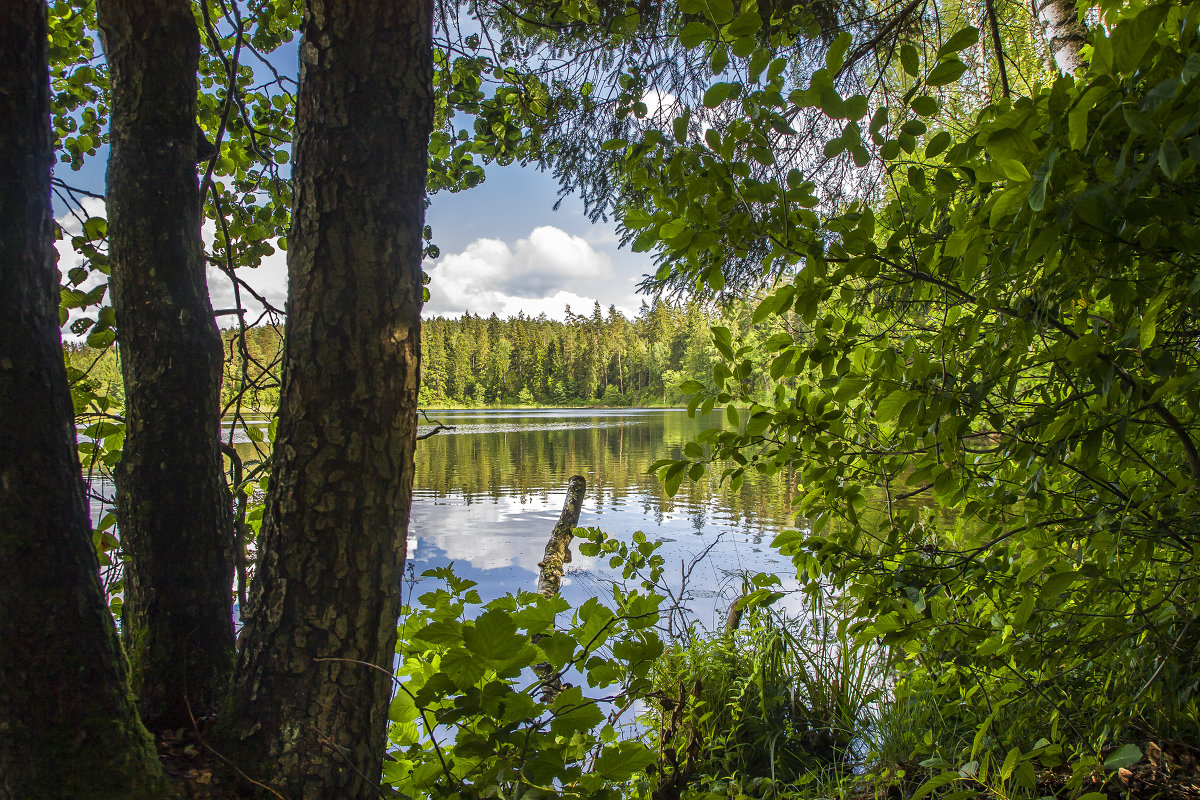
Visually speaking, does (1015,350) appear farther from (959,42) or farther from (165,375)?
(165,375)

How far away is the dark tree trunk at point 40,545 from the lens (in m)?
0.83

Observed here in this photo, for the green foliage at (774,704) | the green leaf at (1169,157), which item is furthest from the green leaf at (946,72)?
the green foliage at (774,704)

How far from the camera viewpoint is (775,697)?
10.4 feet

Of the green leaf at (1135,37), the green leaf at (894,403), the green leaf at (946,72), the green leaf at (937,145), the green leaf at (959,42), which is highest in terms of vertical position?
the green leaf at (959,42)

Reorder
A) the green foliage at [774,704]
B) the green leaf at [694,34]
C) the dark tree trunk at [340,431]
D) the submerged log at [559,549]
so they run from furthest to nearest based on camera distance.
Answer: the submerged log at [559,549] < the green foliage at [774,704] < the dark tree trunk at [340,431] < the green leaf at [694,34]

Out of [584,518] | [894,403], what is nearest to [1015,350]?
[894,403]

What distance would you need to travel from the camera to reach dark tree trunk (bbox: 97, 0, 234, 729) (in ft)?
4.09

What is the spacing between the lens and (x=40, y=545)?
863mm

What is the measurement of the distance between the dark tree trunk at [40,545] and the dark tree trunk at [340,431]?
0.20m

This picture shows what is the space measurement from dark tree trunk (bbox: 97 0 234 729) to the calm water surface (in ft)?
4.67

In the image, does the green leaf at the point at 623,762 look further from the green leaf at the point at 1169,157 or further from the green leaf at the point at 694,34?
the green leaf at the point at 694,34

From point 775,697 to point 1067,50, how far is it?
3381 mm

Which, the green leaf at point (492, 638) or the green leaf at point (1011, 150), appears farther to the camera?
the green leaf at point (492, 638)

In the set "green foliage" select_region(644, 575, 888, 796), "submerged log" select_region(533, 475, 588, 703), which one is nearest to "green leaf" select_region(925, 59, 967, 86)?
"green foliage" select_region(644, 575, 888, 796)
